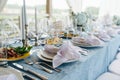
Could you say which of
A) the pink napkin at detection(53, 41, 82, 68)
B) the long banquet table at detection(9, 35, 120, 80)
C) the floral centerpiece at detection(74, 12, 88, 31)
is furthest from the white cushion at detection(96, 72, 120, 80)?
the floral centerpiece at detection(74, 12, 88, 31)

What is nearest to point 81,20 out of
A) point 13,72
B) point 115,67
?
point 115,67

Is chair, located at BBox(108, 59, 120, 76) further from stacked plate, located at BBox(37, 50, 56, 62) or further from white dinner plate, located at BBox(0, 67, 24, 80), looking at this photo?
white dinner plate, located at BBox(0, 67, 24, 80)

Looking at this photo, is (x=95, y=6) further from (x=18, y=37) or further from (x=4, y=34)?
(x=4, y=34)

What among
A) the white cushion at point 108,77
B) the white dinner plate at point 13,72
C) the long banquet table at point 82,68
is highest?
the white dinner plate at point 13,72

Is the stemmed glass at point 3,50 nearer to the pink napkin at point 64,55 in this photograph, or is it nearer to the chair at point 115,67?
the pink napkin at point 64,55

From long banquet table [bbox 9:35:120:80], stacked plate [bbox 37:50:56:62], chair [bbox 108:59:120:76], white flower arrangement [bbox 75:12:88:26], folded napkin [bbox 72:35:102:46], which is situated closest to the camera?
long banquet table [bbox 9:35:120:80]

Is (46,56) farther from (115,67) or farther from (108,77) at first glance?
(115,67)

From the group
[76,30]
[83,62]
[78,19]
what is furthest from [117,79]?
[78,19]

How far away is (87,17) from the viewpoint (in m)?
2.33

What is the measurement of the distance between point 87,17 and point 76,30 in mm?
369

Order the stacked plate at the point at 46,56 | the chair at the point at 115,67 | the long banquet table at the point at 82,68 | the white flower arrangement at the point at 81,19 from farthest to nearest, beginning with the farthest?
1. the white flower arrangement at the point at 81,19
2. the chair at the point at 115,67
3. the stacked plate at the point at 46,56
4. the long banquet table at the point at 82,68

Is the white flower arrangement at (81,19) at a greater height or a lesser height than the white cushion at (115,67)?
greater

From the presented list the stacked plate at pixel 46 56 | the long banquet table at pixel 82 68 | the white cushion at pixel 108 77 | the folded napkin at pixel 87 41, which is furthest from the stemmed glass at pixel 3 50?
the white cushion at pixel 108 77

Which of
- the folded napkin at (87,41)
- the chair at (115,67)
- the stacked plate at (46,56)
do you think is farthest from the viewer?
the chair at (115,67)
